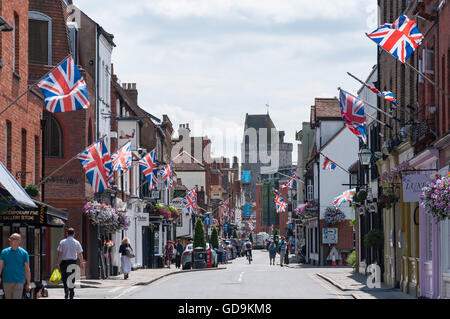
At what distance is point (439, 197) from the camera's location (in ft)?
62.8

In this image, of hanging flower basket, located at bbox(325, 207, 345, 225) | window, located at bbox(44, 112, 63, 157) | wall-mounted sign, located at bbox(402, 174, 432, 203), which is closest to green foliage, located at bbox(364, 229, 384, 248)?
wall-mounted sign, located at bbox(402, 174, 432, 203)

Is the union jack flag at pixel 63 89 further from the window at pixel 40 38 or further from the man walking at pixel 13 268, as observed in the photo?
the window at pixel 40 38

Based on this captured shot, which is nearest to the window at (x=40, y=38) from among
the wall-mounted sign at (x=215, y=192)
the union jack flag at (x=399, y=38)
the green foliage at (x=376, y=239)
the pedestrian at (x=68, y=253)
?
the pedestrian at (x=68, y=253)

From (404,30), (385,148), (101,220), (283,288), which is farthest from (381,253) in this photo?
(404,30)

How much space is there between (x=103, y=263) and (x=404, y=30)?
66.8 feet

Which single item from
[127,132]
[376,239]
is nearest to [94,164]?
[376,239]

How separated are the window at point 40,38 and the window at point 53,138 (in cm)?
229

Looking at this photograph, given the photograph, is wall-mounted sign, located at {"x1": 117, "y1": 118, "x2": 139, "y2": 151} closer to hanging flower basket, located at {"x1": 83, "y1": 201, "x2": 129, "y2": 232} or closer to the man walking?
hanging flower basket, located at {"x1": 83, "y1": 201, "x2": 129, "y2": 232}

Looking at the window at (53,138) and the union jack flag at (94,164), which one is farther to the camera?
the window at (53,138)

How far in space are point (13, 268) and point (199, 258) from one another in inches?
1459

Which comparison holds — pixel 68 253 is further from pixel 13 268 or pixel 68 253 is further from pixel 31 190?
pixel 13 268

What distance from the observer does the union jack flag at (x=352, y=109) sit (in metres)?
27.4

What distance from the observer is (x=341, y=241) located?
61219 millimetres

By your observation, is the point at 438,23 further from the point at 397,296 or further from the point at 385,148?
the point at 385,148
